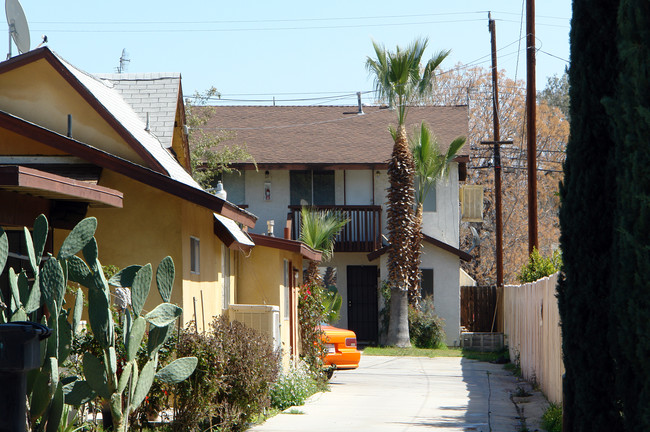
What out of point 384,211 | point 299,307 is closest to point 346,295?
point 384,211

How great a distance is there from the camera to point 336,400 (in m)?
15.3

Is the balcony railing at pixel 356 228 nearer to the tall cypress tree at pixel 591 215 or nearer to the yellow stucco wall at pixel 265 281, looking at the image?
the yellow stucco wall at pixel 265 281

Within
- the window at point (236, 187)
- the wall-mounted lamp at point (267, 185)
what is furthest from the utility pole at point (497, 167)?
the window at point (236, 187)

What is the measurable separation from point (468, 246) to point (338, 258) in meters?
14.5

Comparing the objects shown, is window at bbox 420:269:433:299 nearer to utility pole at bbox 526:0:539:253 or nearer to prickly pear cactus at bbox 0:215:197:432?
utility pole at bbox 526:0:539:253

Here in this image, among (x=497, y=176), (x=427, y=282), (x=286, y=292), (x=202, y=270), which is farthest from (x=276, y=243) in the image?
(x=497, y=176)

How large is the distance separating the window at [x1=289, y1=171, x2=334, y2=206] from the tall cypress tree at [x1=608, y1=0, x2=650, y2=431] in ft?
80.2

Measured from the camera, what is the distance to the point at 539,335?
1656 cm

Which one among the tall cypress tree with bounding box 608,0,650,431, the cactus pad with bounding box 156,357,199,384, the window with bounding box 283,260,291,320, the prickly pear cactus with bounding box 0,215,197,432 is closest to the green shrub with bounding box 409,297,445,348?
the window with bounding box 283,260,291,320

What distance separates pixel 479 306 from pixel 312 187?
7.46m

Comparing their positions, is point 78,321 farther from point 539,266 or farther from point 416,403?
point 539,266

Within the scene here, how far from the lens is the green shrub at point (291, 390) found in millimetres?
13767

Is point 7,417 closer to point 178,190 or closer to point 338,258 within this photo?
point 178,190

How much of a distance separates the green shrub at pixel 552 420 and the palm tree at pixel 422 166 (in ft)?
49.7
